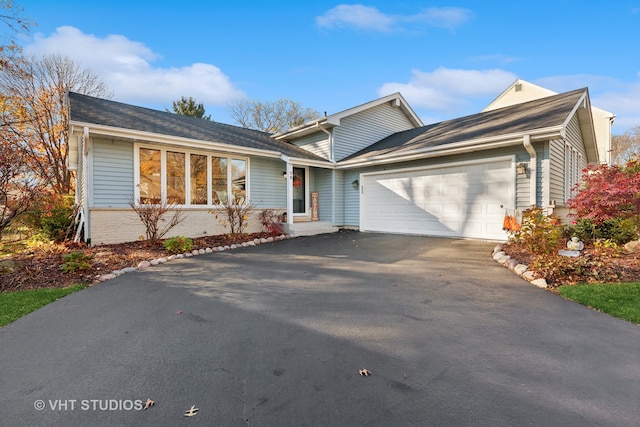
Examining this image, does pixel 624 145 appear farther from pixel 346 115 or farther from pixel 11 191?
pixel 11 191

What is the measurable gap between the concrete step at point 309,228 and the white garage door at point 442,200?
50.1 inches

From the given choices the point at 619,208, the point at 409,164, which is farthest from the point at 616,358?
the point at 409,164

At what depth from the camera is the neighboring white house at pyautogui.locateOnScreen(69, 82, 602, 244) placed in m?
7.77

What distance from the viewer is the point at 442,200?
30.1 ft

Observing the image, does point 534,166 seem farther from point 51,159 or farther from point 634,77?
point 51,159

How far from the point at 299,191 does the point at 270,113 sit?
20029 mm

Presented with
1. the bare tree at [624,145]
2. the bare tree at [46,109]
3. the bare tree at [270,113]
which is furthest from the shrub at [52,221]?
the bare tree at [624,145]

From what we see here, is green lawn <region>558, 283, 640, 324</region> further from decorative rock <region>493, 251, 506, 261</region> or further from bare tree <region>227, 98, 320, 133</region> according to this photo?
bare tree <region>227, 98, 320, 133</region>

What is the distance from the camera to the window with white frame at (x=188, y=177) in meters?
8.72

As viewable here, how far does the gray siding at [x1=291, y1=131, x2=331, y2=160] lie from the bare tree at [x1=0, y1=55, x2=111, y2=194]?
38.8ft

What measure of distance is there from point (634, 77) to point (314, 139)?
55.8 feet

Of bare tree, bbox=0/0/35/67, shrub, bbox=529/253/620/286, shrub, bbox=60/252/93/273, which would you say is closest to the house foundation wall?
shrub, bbox=60/252/93/273

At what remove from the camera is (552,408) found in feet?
6.21

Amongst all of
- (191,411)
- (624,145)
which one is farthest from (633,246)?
(624,145)
